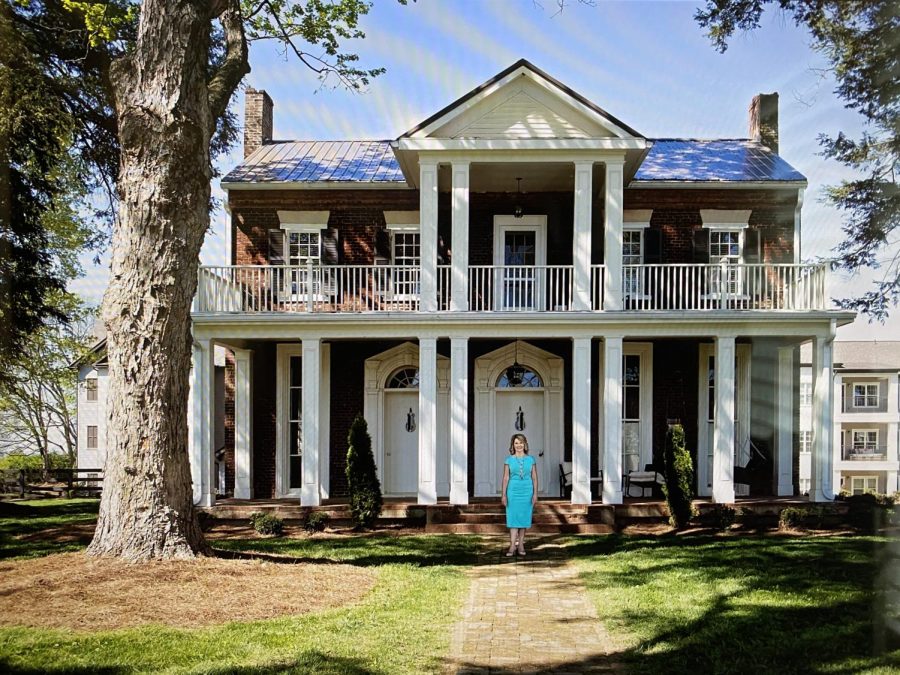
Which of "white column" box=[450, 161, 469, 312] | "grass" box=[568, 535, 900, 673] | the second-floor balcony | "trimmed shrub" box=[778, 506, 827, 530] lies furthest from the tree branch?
"trimmed shrub" box=[778, 506, 827, 530]

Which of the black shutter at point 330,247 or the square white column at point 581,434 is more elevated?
the black shutter at point 330,247

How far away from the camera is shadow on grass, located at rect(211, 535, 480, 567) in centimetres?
1049

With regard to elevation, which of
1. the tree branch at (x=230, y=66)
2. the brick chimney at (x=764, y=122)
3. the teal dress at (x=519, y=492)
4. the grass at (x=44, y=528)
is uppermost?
the brick chimney at (x=764, y=122)

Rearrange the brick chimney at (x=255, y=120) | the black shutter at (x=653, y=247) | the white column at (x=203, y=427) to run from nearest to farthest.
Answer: the white column at (x=203, y=427)
the black shutter at (x=653, y=247)
the brick chimney at (x=255, y=120)

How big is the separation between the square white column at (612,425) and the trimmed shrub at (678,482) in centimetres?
90

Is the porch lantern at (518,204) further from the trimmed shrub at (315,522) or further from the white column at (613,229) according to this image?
the trimmed shrub at (315,522)

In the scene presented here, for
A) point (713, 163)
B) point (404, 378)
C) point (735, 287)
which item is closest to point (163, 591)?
point (404, 378)

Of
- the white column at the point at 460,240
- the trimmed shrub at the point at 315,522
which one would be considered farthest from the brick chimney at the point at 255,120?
the trimmed shrub at the point at 315,522

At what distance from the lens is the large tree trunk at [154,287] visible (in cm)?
907

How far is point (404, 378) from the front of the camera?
1723 centimetres

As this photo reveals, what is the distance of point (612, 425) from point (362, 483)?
4.75m

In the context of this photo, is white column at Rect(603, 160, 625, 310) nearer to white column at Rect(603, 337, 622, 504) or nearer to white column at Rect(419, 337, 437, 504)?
white column at Rect(603, 337, 622, 504)

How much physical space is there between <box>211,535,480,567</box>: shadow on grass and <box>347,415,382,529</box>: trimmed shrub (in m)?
0.95

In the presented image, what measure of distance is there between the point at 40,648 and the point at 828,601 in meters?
7.06
